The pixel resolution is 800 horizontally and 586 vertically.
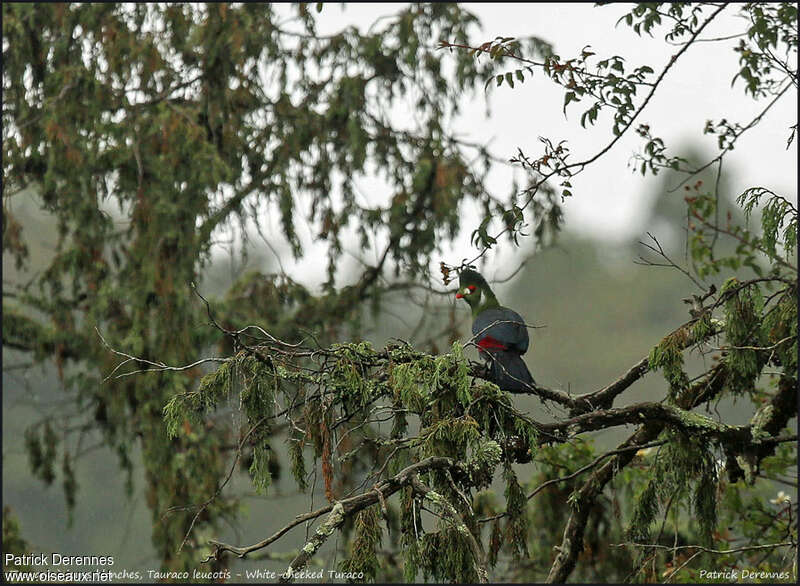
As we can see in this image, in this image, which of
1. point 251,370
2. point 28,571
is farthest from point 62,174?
point 251,370

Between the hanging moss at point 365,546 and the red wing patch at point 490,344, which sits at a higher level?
the red wing patch at point 490,344

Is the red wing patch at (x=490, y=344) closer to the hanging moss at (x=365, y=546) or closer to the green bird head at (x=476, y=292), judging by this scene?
the green bird head at (x=476, y=292)

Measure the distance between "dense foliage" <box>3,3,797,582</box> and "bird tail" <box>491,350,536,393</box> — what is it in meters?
0.16

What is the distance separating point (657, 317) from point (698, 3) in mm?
36282

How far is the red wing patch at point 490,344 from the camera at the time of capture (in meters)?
5.08

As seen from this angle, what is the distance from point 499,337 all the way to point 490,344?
0.06 meters

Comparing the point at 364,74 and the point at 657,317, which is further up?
the point at 657,317

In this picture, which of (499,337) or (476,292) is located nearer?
(499,337)

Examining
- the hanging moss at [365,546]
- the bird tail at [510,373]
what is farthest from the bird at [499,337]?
the hanging moss at [365,546]

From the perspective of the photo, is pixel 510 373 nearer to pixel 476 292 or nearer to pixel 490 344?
pixel 490 344

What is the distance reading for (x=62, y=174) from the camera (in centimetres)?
839

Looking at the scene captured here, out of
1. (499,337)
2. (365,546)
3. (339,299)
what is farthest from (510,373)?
(339,299)

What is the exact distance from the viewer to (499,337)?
5.13 m

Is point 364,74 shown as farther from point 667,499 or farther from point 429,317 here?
point 667,499
